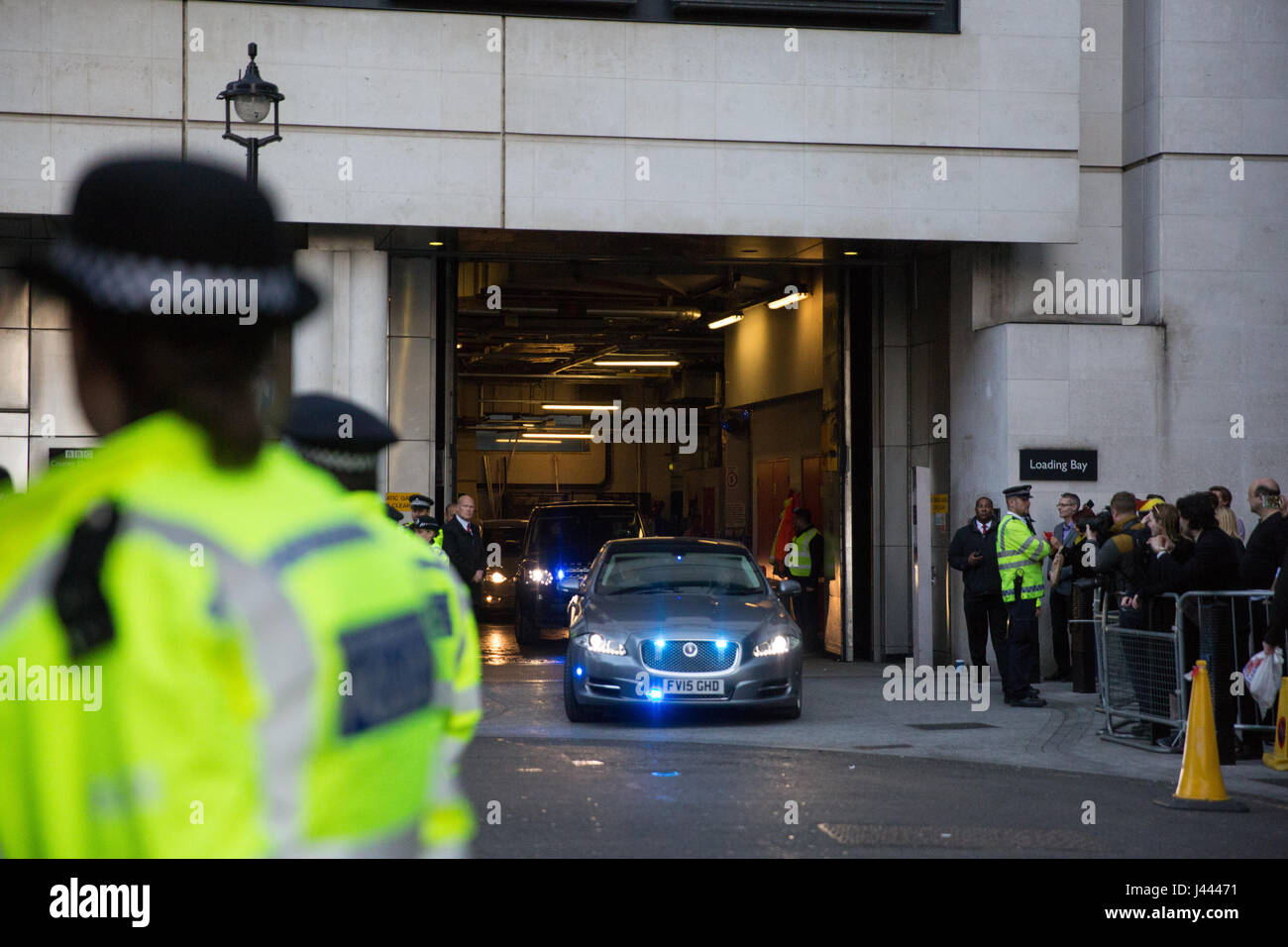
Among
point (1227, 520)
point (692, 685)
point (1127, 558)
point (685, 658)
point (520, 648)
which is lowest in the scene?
point (520, 648)

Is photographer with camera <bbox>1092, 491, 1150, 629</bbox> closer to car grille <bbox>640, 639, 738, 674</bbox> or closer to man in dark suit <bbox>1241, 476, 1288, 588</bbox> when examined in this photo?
man in dark suit <bbox>1241, 476, 1288, 588</bbox>

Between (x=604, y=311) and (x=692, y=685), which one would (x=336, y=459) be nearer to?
(x=692, y=685)

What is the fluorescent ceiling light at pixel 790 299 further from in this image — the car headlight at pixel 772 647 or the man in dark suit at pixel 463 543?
the car headlight at pixel 772 647

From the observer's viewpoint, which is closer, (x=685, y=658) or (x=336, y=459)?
(x=336, y=459)

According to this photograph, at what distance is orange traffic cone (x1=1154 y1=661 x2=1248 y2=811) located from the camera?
29.7 feet

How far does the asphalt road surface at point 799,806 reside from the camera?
25.7ft

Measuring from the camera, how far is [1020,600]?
1433 cm

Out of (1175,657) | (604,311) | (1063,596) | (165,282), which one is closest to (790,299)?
(604,311)

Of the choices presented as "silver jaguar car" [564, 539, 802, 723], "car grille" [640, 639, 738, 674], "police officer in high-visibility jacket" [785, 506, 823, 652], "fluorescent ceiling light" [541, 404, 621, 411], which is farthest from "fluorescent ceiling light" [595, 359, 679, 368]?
"car grille" [640, 639, 738, 674]

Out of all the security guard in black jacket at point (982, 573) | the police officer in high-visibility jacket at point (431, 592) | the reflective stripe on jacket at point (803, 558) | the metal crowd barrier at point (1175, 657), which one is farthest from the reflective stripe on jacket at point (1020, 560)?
the police officer in high-visibility jacket at point (431, 592)

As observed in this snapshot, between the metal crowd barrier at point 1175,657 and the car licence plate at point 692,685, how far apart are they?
3.10m

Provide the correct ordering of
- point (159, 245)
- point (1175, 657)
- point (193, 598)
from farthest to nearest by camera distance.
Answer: point (1175, 657) < point (159, 245) < point (193, 598)

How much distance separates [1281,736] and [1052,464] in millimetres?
6559
